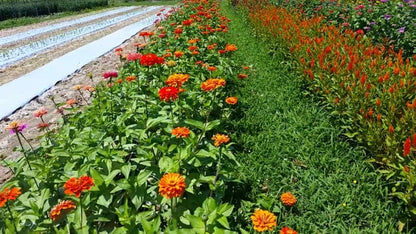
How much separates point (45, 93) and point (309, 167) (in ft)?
15.8

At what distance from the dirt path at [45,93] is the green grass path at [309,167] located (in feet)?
6.48

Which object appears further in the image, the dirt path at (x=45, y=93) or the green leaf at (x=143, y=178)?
the dirt path at (x=45, y=93)

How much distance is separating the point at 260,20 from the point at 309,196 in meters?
6.43

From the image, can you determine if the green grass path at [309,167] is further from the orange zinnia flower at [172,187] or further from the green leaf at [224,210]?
the orange zinnia flower at [172,187]

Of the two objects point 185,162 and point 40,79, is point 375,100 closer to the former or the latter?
point 185,162

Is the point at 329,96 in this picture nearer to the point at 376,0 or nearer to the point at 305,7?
the point at 376,0

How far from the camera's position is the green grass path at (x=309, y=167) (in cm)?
213

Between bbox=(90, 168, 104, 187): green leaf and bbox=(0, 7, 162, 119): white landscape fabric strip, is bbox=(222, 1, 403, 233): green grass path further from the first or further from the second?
bbox=(0, 7, 162, 119): white landscape fabric strip

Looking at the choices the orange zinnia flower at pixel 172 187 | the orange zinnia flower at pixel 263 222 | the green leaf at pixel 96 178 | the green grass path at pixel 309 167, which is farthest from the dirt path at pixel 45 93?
the green grass path at pixel 309 167

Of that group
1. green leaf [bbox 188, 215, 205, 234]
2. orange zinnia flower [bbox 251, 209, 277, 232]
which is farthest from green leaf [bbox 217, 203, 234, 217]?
orange zinnia flower [bbox 251, 209, 277, 232]

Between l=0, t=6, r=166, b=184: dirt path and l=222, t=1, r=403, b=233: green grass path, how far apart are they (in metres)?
1.97

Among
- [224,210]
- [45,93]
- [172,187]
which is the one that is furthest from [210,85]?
[45,93]

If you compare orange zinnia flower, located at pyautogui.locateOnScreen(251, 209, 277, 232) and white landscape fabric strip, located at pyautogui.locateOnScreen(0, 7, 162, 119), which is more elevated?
orange zinnia flower, located at pyautogui.locateOnScreen(251, 209, 277, 232)

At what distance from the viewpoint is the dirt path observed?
147 inches
